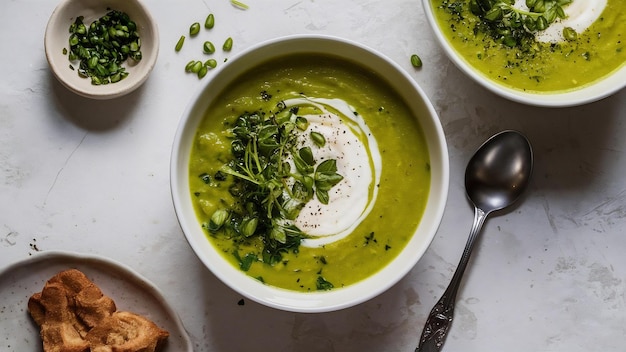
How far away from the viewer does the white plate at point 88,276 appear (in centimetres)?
275

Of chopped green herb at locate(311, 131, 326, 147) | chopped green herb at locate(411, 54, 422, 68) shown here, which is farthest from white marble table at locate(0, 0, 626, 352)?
chopped green herb at locate(311, 131, 326, 147)

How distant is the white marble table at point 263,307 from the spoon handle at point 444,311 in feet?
0.16

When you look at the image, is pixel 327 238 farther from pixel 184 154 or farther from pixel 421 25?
pixel 421 25

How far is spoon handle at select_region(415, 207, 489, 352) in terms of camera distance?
2844 mm

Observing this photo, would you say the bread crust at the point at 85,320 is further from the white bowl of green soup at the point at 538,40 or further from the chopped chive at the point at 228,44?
the white bowl of green soup at the point at 538,40

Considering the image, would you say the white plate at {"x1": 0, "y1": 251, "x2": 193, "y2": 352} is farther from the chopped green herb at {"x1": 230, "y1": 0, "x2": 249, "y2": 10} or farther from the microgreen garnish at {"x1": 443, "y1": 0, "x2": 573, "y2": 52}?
the microgreen garnish at {"x1": 443, "y1": 0, "x2": 573, "y2": 52}

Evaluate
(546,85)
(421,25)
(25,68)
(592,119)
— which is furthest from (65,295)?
(592,119)

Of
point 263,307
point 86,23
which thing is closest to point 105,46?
point 86,23

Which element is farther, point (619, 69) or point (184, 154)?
point (619, 69)

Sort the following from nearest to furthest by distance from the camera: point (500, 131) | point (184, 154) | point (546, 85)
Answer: point (184, 154)
point (546, 85)
point (500, 131)

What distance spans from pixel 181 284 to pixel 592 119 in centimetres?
179

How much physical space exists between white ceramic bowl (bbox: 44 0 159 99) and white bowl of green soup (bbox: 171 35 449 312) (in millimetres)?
397

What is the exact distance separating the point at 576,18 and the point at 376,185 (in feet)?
3.36

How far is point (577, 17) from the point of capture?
2.80m
